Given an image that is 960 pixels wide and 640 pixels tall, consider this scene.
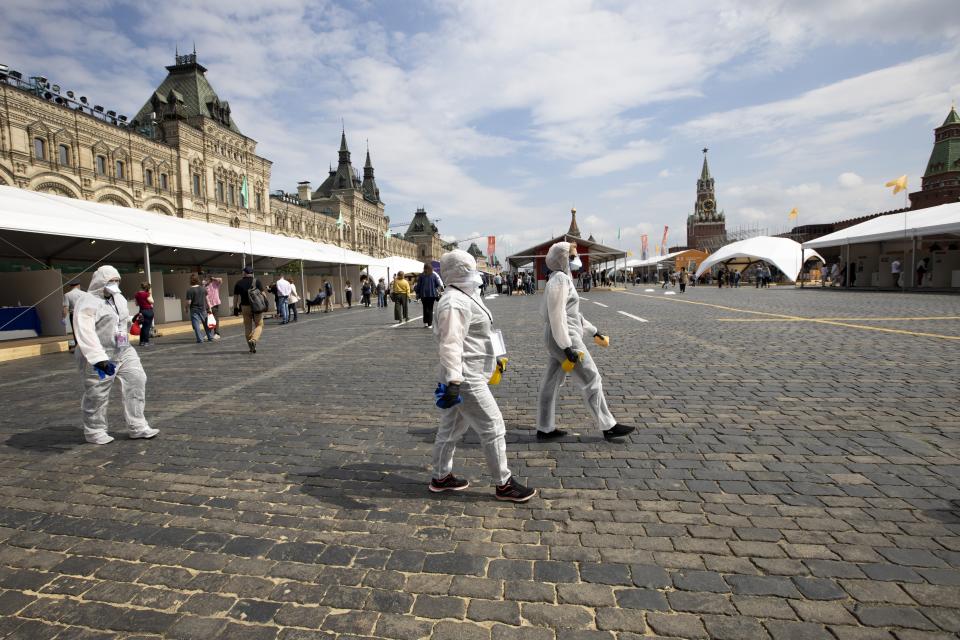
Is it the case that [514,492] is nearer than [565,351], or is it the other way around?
[514,492]

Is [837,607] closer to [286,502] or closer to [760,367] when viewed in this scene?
[286,502]

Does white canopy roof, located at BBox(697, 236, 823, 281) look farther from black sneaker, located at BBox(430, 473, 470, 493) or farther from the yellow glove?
black sneaker, located at BBox(430, 473, 470, 493)

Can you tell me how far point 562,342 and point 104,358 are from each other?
399 centimetres

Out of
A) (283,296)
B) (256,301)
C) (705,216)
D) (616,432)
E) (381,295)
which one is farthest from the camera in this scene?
(705,216)

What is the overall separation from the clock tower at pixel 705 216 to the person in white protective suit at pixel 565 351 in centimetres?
12783

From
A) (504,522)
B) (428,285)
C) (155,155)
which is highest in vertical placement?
(155,155)

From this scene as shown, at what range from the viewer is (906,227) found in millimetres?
26062

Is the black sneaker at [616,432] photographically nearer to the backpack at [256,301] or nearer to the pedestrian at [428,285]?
the backpack at [256,301]

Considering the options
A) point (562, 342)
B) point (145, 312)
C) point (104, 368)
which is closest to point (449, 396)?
point (562, 342)

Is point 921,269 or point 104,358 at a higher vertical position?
point 921,269

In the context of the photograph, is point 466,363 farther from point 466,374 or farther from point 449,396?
point 449,396

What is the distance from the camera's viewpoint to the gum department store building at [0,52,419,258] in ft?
98.8

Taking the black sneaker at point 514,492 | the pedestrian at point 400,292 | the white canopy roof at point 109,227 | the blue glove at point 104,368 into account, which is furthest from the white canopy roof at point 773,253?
the blue glove at point 104,368

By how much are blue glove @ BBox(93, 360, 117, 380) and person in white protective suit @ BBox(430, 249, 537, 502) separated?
318cm
